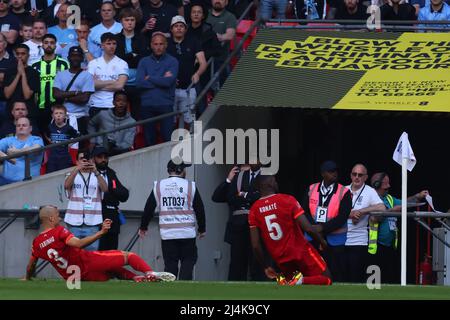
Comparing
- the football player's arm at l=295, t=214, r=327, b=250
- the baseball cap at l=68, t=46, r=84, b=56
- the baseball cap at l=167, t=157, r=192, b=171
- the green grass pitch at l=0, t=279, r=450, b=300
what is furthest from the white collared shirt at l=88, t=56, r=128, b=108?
the football player's arm at l=295, t=214, r=327, b=250

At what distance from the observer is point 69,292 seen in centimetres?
1612

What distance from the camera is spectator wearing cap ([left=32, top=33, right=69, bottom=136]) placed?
24016 mm

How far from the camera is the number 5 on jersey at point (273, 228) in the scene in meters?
18.6

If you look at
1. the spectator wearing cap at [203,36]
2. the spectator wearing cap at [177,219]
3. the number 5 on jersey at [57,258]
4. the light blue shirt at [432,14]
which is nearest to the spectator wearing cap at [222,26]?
the spectator wearing cap at [203,36]

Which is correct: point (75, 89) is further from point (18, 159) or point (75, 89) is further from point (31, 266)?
point (31, 266)

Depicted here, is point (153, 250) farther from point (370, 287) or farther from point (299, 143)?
point (370, 287)

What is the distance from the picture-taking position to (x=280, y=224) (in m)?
18.6

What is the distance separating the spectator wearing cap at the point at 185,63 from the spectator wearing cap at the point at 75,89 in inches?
55.5

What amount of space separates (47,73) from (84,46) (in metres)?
1.12

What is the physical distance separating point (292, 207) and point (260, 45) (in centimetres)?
553

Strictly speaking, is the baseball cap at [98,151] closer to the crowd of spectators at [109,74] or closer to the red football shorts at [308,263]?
the crowd of spectators at [109,74]

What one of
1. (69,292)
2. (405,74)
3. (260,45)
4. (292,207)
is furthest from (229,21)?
(69,292)

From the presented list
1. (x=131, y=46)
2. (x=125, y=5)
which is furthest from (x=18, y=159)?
(x=125, y=5)

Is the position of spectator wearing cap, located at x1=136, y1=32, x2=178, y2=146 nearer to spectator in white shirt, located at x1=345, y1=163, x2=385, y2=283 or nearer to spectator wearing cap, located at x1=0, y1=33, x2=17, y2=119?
spectator wearing cap, located at x1=0, y1=33, x2=17, y2=119
